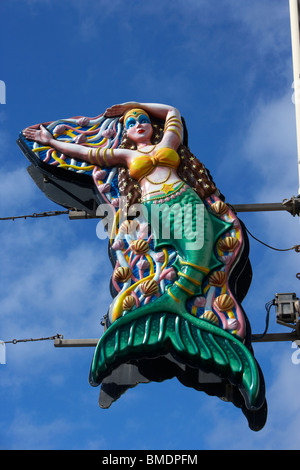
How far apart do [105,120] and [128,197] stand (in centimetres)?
155

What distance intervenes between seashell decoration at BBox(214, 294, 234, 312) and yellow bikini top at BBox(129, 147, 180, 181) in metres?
2.07

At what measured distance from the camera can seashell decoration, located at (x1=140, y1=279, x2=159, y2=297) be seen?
1184 cm

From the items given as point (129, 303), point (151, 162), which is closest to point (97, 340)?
point (129, 303)

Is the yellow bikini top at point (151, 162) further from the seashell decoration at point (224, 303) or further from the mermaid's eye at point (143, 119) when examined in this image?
the seashell decoration at point (224, 303)

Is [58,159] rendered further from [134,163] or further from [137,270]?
[137,270]

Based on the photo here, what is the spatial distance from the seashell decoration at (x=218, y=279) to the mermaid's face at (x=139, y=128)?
7.77ft

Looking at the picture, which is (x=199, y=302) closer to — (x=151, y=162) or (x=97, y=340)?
(x=97, y=340)

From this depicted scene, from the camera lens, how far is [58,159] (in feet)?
43.8

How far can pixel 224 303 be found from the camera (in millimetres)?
11711

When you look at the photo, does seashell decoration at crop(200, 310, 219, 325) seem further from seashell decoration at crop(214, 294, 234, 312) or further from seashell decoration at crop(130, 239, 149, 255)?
seashell decoration at crop(130, 239, 149, 255)

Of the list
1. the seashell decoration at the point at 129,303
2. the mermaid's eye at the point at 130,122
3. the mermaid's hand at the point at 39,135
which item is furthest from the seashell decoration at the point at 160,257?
the mermaid's hand at the point at 39,135

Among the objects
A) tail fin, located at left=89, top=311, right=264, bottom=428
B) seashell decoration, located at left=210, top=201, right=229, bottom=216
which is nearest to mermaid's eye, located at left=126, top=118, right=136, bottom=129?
seashell decoration, located at left=210, top=201, right=229, bottom=216

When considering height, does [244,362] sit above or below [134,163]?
below
